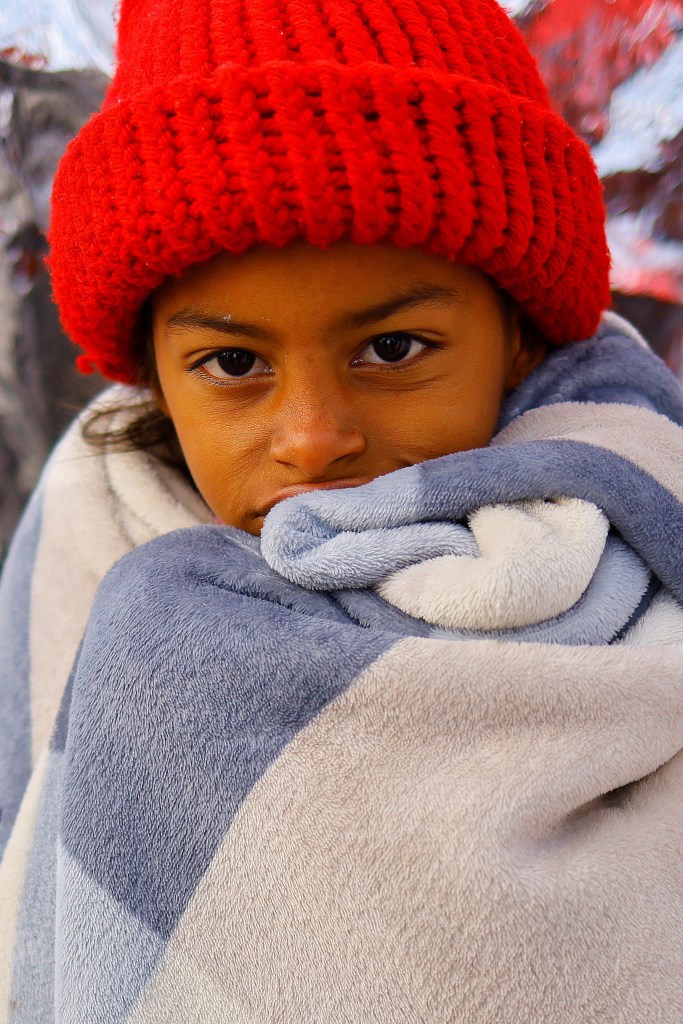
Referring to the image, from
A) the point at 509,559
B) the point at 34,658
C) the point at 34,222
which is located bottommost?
the point at 34,658

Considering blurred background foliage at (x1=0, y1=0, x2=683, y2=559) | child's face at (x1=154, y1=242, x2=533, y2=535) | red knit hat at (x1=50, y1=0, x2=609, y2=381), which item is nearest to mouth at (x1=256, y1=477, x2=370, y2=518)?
child's face at (x1=154, y1=242, x2=533, y2=535)

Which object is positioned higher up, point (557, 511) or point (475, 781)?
A: point (557, 511)

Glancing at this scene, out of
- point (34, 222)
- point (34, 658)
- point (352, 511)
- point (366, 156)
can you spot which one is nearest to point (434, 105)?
point (366, 156)

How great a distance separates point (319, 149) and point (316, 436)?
0.77ft

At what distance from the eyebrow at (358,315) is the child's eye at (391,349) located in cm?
3

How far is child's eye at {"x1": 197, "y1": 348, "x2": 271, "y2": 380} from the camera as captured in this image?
0.87 m

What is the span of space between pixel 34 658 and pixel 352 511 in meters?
0.55

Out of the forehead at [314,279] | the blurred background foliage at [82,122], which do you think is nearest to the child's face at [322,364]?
the forehead at [314,279]

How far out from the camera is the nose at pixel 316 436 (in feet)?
2.63

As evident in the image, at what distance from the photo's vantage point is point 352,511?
2.46 ft

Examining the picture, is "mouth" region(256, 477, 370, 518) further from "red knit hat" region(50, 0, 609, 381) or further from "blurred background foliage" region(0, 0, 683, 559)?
"blurred background foliage" region(0, 0, 683, 559)

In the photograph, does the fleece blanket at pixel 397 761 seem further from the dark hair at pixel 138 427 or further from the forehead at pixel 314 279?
the dark hair at pixel 138 427

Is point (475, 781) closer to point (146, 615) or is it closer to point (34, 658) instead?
point (146, 615)

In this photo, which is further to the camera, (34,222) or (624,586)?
(34,222)
